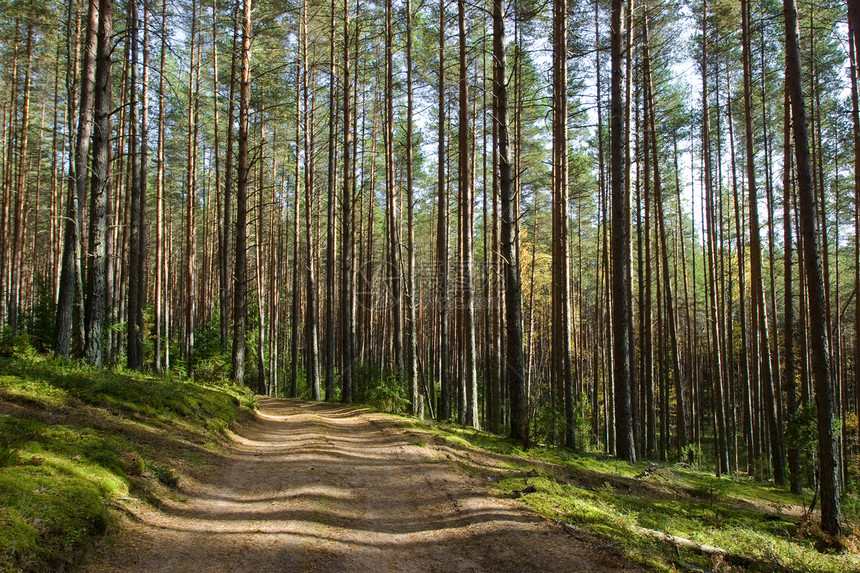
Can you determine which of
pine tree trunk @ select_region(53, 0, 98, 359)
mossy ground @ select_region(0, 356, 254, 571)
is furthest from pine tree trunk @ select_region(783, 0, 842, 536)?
pine tree trunk @ select_region(53, 0, 98, 359)

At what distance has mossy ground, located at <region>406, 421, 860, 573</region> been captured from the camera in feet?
13.9

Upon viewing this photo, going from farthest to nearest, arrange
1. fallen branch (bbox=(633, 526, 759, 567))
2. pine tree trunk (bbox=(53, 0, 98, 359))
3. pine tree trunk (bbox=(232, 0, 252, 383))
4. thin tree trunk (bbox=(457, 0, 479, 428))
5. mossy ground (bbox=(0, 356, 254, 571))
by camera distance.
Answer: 1. pine tree trunk (bbox=(232, 0, 252, 383))
2. thin tree trunk (bbox=(457, 0, 479, 428))
3. pine tree trunk (bbox=(53, 0, 98, 359))
4. fallen branch (bbox=(633, 526, 759, 567))
5. mossy ground (bbox=(0, 356, 254, 571))

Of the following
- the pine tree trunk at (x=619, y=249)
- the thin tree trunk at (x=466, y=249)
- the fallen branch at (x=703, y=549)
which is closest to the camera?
the fallen branch at (x=703, y=549)

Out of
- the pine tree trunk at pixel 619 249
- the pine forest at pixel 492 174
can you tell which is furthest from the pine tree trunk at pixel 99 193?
the pine tree trunk at pixel 619 249

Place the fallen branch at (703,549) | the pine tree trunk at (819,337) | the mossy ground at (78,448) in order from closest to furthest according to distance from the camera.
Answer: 1. the mossy ground at (78,448)
2. the fallen branch at (703,549)
3. the pine tree trunk at (819,337)

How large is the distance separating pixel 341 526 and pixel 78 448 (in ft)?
8.87

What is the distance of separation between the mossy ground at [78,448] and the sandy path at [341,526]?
0.31m

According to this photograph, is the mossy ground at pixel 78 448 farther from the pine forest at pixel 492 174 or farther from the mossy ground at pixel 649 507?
the mossy ground at pixel 649 507

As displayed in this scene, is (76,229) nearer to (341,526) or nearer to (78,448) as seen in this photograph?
(78,448)

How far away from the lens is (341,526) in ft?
14.2

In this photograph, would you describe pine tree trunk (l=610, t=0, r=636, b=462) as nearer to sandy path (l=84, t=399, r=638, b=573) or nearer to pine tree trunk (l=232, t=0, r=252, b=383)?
sandy path (l=84, t=399, r=638, b=573)

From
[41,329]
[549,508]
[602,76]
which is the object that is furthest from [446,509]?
[602,76]

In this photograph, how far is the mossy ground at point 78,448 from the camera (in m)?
3.06

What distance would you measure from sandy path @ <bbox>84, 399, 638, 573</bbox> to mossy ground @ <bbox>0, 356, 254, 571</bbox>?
312mm
